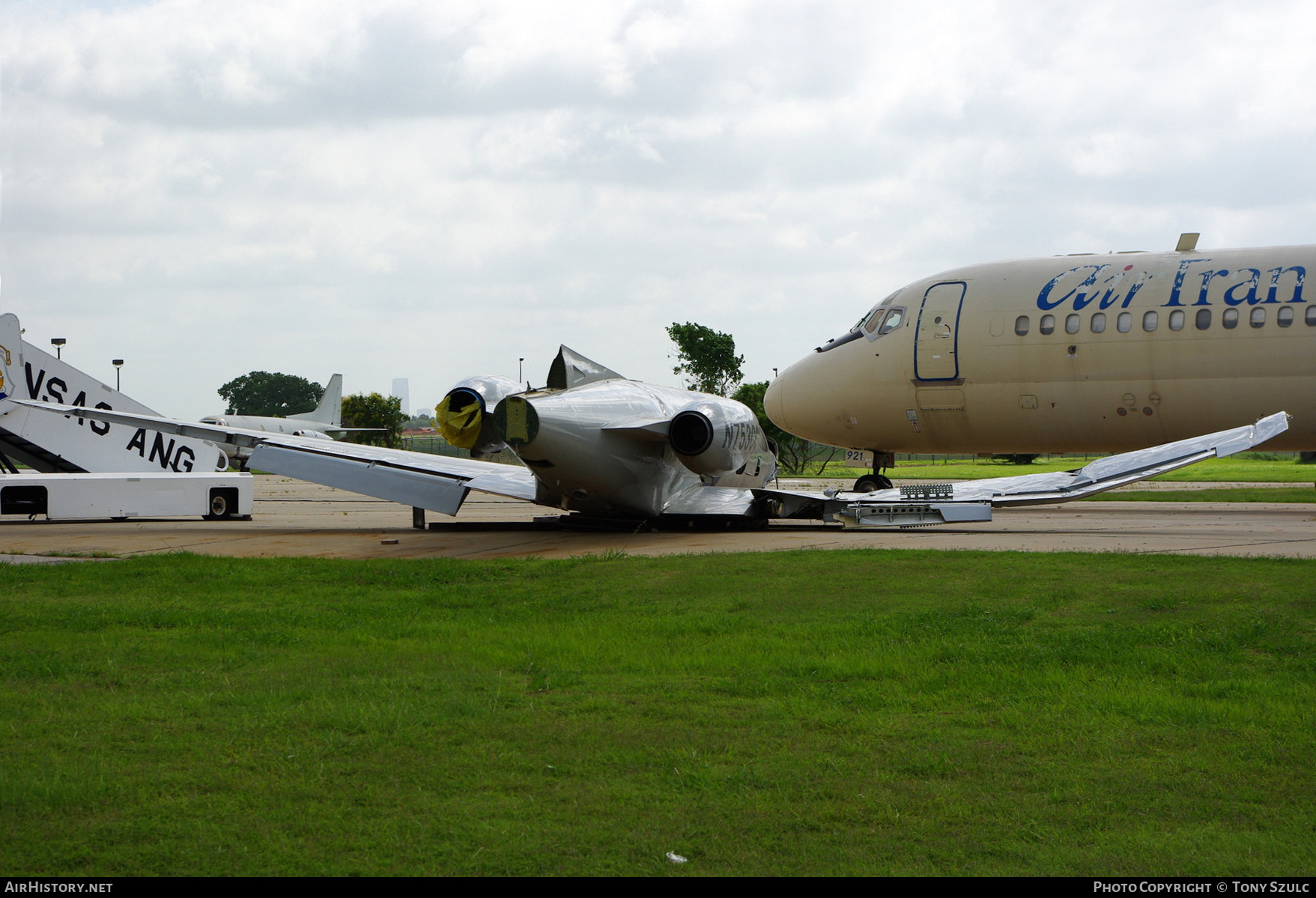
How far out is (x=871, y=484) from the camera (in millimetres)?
20375

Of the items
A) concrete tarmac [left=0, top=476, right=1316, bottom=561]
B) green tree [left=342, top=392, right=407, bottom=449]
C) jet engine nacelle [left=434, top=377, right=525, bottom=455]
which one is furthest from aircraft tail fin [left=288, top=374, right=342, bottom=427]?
jet engine nacelle [left=434, top=377, right=525, bottom=455]

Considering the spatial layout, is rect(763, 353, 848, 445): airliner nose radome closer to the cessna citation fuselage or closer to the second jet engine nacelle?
the cessna citation fuselage

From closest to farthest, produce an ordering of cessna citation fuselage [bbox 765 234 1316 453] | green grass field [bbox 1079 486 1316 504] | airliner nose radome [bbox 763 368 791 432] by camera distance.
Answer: cessna citation fuselage [bbox 765 234 1316 453]
airliner nose radome [bbox 763 368 791 432]
green grass field [bbox 1079 486 1316 504]

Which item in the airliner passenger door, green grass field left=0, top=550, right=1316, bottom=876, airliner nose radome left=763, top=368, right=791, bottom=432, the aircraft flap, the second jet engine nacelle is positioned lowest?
green grass field left=0, top=550, right=1316, bottom=876

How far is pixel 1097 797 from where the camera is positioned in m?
4.16

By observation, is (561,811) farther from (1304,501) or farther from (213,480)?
(1304,501)

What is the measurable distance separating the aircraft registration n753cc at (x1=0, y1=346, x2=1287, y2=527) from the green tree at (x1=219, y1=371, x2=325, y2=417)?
393ft

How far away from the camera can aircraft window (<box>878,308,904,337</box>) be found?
796 inches

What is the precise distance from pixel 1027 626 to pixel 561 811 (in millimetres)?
4474

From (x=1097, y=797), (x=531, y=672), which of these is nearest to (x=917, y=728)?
(x=1097, y=797)

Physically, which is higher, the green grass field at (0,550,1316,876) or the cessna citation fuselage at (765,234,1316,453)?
the cessna citation fuselage at (765,234,1316,453)

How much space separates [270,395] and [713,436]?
418 feet

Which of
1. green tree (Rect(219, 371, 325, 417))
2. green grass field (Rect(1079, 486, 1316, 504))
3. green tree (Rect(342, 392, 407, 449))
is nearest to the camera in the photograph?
green grass field (Rect(1079, 486, 1316, 504))
